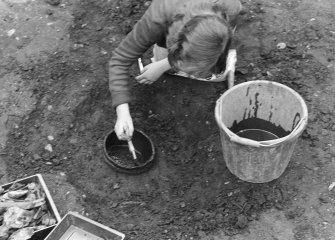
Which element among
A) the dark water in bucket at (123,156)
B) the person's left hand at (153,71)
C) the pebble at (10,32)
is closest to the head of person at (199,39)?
the person's left hand at (153,71)

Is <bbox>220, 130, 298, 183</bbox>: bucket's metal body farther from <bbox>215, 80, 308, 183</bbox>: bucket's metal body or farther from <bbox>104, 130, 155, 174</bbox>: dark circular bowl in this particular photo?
<bbox>104, 130, 155, 174</bbox>: dark circular bowl

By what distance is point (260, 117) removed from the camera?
113 inches

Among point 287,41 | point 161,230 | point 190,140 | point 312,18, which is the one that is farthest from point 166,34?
point 312,18

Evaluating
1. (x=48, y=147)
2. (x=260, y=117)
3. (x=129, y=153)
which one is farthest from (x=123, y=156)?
(x=260, y=117)

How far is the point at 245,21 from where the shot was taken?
12.0 feet

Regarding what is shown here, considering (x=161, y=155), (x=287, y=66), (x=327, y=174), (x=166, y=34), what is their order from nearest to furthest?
(x=166, y=34) < (x=327, y=174) < (x=161, y=155) < (x=287, y=66)

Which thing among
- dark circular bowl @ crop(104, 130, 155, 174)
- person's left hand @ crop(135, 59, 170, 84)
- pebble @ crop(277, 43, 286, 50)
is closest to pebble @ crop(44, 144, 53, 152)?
dark circular bowl @ crop(104, 130, 155, 174)

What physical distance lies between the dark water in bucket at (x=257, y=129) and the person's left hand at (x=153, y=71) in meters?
0.59

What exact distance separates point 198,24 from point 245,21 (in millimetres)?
1458

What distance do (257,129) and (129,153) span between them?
0.81 meters

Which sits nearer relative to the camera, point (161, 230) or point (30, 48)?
point (161, 230)

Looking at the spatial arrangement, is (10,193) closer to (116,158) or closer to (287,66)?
(116,158)

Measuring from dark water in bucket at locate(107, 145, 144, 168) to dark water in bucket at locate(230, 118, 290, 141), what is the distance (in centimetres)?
62

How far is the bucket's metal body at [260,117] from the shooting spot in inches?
97.0
